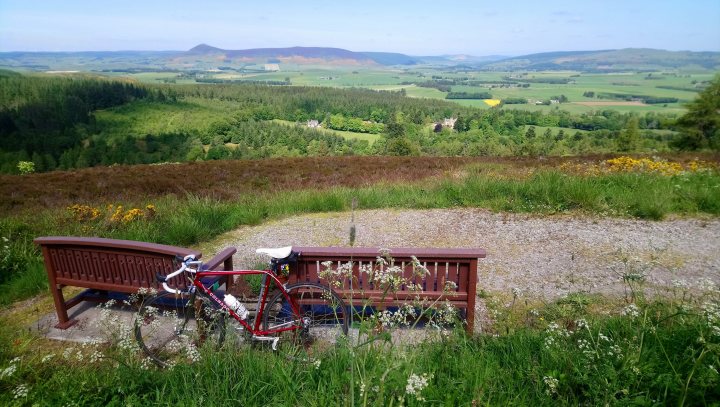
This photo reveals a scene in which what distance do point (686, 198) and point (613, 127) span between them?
66.5m

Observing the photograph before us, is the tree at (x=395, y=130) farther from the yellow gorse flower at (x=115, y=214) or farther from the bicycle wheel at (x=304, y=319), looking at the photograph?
the bicycle wheel at (x=304, y=319)

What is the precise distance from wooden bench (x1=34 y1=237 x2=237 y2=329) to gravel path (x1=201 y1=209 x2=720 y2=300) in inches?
80.2

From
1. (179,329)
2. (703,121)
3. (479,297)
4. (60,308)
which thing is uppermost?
(179,329)

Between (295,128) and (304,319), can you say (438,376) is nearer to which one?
(304,319)

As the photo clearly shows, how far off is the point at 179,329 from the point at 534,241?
582cm

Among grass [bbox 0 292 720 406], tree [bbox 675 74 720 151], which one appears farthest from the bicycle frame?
tree [bbox 675 74 720 151]

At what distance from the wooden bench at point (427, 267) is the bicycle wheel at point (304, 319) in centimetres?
20

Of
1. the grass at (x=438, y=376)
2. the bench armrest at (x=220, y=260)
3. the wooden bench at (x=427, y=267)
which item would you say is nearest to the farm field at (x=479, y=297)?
the grass at (x=438, y=376)

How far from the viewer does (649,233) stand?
279 inches

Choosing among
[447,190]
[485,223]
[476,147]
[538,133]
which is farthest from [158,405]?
[538,133]

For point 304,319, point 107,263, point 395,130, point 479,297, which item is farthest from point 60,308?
point 395,130

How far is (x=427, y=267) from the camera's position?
13.0 feet

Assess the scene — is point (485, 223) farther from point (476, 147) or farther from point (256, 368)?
point (476, 147)

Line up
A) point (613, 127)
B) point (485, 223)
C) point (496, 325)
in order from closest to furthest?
point (496, 325)
point (485, 223)
point (613, 127)
